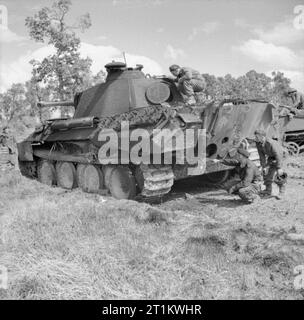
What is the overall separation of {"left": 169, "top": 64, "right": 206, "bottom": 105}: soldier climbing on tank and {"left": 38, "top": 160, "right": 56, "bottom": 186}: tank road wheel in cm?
405

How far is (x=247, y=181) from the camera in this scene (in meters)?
8.15

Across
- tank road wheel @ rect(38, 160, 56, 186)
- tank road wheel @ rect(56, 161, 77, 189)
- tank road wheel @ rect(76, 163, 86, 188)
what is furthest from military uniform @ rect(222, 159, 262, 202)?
tank road wheel @ rect(38, 160, 56, 186)

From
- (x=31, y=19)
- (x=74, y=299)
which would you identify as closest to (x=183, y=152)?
(x=74, y=299)

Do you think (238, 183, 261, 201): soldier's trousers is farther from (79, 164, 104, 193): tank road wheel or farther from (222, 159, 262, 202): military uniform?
(79, 164, 104, 193): tank road wheel

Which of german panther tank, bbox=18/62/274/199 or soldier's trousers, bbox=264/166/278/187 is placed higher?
german panther tank, bbox=18/62/274/199

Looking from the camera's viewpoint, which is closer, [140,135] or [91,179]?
[140,135]

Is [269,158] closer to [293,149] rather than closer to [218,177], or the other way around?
[218,177]

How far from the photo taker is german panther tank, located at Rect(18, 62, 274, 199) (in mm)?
7895

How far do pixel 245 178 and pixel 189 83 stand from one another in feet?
8.29

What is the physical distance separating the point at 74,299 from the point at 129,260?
2.77 ft

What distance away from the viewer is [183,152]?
25.9 feet

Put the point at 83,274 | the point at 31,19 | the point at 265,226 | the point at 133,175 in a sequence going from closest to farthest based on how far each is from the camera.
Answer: the point at 83,274, the point at 265,226, the point at 133,175, the point at 31,19

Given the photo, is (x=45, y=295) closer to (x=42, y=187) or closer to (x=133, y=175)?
(x=133, y=175)

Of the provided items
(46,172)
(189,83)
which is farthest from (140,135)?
(46,172)
